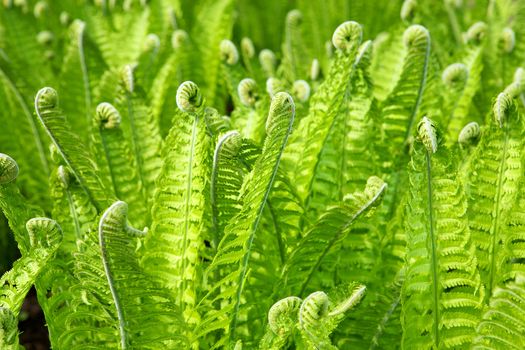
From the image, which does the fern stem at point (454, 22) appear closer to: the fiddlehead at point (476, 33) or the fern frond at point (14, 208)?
the fiddlehead at point (476, 33)

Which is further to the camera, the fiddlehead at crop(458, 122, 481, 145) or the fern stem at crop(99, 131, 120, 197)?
the fern stem at crop(99, 131, 120, 197)

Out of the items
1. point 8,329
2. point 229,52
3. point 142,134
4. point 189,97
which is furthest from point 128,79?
point 8,329

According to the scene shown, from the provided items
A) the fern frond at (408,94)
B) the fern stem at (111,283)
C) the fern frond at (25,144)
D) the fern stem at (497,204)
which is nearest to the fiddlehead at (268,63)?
the fern frond at (408,94)

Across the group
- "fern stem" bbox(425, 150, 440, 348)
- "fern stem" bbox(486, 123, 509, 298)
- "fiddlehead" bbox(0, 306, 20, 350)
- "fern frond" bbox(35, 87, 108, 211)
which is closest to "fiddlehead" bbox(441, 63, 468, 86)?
"fern stem" bbox(486, 123, 509, 298)

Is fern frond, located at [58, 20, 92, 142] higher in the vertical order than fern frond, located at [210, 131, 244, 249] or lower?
higher

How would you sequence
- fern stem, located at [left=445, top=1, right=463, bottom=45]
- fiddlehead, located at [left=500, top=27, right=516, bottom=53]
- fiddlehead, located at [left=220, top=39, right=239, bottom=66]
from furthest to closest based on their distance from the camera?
1. fern stem, located at [left=445, top=1, right=463, bottom=45]
2. fiddlehead, located at [left=500, top=27, right=516, bottom=53]
3. fiddlehead, located at [left=220, top=39, right=239, bottom=66]

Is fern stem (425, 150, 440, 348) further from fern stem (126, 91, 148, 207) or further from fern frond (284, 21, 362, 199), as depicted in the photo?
fern stem (126, 91, 148, 207)

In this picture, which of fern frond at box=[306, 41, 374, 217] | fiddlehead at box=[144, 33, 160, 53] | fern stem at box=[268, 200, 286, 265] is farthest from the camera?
fiddlehead at box=[144, 33, 160, 53]
